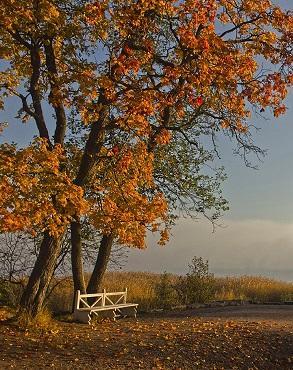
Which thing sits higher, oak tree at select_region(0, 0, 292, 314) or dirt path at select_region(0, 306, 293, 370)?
oak tree at select_region(0, 0, 292, 314)

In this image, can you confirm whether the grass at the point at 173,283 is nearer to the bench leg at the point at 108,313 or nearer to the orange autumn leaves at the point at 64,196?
the bench leg at the point at 108,313

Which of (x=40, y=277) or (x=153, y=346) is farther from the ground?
(x=40, y=277)

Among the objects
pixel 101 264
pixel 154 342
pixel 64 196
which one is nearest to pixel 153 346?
pixel 154 342

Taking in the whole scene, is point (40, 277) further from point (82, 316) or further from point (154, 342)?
point (154, 342)

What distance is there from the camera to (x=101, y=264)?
18.9 m

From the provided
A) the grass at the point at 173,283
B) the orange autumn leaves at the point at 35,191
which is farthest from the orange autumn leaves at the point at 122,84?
the grass at the point at 173,283

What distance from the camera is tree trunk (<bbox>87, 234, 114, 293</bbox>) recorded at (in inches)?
736

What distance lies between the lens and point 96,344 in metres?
12.9

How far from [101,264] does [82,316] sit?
8.98 ft

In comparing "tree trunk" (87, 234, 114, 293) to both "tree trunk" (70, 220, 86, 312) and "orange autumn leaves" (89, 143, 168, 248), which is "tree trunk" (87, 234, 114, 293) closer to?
"tree trunk" (70, 220, 86, 312)

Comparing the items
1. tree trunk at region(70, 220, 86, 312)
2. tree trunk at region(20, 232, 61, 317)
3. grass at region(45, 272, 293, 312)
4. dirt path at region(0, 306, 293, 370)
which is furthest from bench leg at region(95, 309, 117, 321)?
tree trunk at region(20, 232, 61, 317)

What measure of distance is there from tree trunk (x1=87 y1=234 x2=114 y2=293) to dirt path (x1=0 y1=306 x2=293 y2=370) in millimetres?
2475

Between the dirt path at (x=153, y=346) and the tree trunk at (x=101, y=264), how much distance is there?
2475mm

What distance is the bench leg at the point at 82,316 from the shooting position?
1628cm
